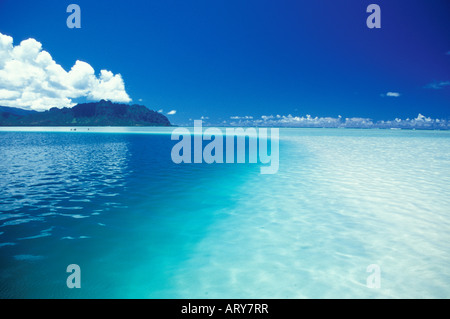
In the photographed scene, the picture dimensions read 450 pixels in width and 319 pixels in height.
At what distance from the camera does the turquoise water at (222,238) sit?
566 centimetres

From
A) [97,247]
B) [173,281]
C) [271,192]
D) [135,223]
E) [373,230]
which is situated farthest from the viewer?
[271,192]

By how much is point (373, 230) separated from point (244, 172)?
449 inches

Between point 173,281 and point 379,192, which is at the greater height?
point 379,192

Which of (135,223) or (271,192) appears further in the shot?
(271,192)

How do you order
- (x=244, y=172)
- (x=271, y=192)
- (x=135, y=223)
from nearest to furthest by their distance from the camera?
(x=135, y=223) < (x=271, y=192) < (x=244, y=172)

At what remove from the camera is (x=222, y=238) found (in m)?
8.13

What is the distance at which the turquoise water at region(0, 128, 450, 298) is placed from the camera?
223 inches

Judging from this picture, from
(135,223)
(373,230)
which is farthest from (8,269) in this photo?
(373,230)
